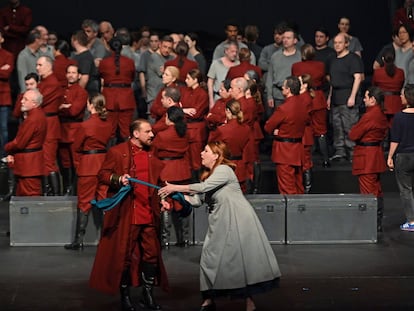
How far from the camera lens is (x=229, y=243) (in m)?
10.9

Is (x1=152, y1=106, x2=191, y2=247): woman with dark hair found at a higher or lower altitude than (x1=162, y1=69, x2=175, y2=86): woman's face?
lower

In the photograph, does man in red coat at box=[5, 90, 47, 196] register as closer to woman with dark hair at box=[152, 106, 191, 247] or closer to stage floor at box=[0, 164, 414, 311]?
stage floor at box=[0, 164, 414, 311]

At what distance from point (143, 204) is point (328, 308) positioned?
189 cm

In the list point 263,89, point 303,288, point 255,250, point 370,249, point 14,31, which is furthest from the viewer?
point 14,31

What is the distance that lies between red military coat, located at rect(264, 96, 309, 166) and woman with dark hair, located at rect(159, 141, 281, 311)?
141 inches

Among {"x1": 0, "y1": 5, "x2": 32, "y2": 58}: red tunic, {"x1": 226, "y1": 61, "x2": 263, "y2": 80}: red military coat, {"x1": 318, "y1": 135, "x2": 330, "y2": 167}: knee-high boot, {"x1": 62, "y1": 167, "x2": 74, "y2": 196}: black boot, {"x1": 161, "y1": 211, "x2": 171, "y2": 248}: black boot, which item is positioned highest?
→ {"x1": 0, "y1": 5, "x2": 32, "y2": 58}: red tunic

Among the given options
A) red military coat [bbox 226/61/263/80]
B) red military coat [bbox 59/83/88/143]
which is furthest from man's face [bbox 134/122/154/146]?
red military coat [bbox 226/61/263/80]

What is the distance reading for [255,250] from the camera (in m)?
11.0

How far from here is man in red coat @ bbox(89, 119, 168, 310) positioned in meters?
11.1

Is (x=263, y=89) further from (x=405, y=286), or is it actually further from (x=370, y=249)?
(x=405, y=286)

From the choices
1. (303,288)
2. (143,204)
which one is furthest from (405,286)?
(143,204)

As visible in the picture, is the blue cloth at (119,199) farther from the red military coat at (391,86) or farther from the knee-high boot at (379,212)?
the red military coat at (391,86)

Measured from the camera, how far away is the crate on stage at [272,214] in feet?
45.6

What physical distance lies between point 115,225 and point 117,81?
561 cm
